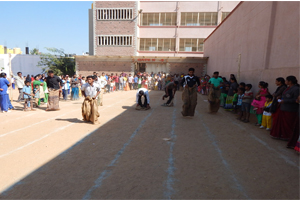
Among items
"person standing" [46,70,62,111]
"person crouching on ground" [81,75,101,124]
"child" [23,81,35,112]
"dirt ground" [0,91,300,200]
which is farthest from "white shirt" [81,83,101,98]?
"child" [23,81,35,112]

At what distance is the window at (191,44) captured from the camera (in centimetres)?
2891

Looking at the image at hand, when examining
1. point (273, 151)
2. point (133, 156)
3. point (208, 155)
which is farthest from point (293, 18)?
point (133, 156)

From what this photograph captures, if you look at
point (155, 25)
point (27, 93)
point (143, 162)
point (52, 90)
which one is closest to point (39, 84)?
point (27, 93)

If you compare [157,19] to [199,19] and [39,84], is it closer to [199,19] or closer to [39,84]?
[199,19]

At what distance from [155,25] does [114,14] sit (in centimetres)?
555

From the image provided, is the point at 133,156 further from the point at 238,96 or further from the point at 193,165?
the point at 238,96

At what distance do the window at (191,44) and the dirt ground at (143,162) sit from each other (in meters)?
23.4

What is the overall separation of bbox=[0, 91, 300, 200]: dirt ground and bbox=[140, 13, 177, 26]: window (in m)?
24.7

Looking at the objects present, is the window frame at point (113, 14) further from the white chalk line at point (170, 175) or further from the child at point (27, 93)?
the white chalk line at point (170, 175)

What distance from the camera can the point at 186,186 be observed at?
129 inches

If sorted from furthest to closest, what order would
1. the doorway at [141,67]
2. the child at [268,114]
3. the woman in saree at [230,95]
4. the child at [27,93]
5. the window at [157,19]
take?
the window at [157,19], the doorway at [141,67], the woman in saree at [230,95], the child at [27,93], the child at [268,114]

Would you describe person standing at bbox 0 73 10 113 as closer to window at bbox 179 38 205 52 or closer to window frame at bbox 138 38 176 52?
window frame at bbox 138 38 176 52

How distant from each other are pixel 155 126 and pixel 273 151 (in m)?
3.37

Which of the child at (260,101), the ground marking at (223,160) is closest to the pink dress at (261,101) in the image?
the child at (260,101)
